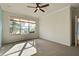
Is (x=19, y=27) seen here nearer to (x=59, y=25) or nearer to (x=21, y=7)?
(x=21, y=7)

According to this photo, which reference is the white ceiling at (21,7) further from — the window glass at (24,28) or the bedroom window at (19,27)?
the window glass at (24,28)

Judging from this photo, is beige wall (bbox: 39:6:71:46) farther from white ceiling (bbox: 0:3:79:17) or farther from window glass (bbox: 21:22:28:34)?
window glass (bbox: 21:22:28:34)

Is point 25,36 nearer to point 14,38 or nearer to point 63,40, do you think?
point 14,38

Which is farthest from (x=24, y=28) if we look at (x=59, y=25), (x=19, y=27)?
(x=59, y=25)

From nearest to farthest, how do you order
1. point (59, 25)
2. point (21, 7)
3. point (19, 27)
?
1. point (21, 7)
2. point (19, 27)
3. point (59, 25)

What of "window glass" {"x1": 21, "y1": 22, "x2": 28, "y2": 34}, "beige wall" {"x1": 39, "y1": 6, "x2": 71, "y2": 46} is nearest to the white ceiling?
"window glass" {"x1": 21, "y1": 22, "x2": 28, "y2": 34}

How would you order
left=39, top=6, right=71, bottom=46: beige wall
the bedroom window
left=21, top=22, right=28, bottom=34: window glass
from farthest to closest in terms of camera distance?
left=39, top=6, right=71, bottom=46: beige wall → left=21, top=22, right=28, bottom=34: window glass → the bedroom window

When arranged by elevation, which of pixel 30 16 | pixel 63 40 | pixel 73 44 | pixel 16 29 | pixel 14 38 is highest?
pixel 30 16

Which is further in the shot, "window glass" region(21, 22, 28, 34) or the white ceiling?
"window glass" region(21, 22, 28, 34)

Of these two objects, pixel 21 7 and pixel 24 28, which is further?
pixel 24 28

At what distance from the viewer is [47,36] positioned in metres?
3.44

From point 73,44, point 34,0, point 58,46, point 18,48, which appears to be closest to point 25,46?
point 18,48

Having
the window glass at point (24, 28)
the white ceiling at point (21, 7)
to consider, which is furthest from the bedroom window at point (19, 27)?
the white ceiling at point (21, 7)

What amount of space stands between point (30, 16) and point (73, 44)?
2.73m
